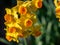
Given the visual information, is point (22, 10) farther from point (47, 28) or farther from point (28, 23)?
point (47, 28)

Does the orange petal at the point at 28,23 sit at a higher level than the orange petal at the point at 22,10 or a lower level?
lower

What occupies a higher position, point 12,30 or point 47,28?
point 12,30

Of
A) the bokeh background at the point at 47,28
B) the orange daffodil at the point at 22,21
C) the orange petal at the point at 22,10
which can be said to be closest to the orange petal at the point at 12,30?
the orange daffodil at the point at 22,21

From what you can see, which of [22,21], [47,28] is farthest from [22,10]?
[47,28]

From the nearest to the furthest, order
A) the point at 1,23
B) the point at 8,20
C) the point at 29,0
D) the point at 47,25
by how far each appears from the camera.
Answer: the point at 8,20 → the point at 29,0 → the point at 47,25 → the point at 1,23

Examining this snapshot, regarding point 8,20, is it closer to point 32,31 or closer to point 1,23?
point 32,31

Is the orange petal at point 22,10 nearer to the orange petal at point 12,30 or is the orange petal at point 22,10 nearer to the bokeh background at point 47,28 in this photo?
the orange petal at point 12,30

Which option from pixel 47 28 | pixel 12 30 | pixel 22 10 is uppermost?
pixel 22 10

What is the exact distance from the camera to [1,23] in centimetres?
250

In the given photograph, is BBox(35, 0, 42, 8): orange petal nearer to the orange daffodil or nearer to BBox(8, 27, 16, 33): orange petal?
the orange daffodil

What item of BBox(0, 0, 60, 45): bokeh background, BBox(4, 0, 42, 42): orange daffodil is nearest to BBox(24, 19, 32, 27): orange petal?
BBox(4, 0, 42, 42): orange daffodil

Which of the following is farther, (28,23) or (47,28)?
(47,28)

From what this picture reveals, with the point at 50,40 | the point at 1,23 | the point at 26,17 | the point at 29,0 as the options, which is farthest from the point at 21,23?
the point at 1,23

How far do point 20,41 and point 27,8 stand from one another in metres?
0.34
